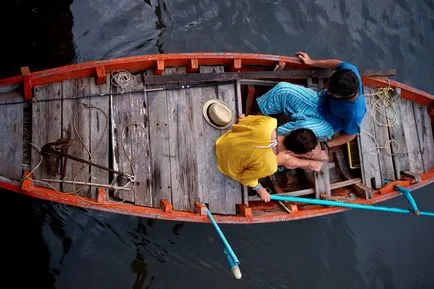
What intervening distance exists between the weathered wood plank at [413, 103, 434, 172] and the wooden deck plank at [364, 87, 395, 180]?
1.99 feet

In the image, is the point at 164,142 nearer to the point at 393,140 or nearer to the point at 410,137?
the point at 393,140

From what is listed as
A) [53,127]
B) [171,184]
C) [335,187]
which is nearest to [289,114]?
[335,187]

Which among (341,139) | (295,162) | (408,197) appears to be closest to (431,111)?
(408,197)

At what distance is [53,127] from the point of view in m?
6.08

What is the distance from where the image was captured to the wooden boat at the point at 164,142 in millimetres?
5930

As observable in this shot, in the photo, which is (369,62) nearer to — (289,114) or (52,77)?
(289,114)

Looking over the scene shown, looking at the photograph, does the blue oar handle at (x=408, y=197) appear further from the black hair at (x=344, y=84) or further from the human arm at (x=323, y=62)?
the black hair at (x=344, y=84)

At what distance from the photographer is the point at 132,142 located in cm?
643

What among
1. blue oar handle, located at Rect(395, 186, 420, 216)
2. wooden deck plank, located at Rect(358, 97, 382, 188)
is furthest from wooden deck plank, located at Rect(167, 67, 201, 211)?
blue oar handle, located at Rect(395, 186, 420, 216)

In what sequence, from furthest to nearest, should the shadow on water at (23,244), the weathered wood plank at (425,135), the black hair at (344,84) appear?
the weathered wood plank at (425,135) → the shadow on water at (23,244) → the black hair at (344,84)

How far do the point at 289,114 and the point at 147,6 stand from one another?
411cm

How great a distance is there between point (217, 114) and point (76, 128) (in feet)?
6.26

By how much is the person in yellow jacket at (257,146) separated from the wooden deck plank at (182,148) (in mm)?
870

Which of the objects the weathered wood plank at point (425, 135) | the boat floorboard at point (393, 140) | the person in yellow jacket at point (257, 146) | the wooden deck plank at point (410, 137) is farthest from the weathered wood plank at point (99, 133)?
the weathered wood plank at point (425, 135)
